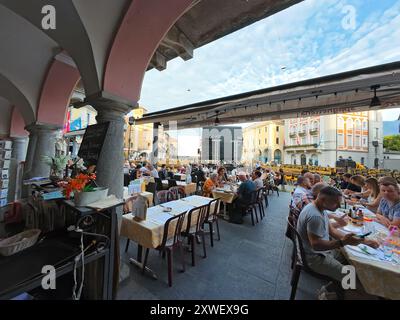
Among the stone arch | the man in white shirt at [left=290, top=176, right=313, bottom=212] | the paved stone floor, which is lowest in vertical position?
the paved stone floor

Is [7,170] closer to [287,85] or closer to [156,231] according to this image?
[156,231]

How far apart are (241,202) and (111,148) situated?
3802 mm

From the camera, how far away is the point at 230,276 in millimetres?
2578

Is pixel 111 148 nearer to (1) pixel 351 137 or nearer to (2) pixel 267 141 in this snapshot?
(1) pixel 351 137

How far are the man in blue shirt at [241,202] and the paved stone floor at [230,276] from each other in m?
1.06

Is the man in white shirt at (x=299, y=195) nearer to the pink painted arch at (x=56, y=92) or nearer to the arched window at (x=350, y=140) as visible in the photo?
the pink painted arch at (x=56, y=92)

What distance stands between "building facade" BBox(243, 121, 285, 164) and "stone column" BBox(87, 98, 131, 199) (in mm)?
31081

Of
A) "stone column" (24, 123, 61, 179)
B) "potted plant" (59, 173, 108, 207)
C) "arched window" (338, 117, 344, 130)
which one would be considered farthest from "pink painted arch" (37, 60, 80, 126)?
Answer: "arched window" (338, 117, 344, 130)

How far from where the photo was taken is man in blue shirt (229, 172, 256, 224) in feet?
15.8

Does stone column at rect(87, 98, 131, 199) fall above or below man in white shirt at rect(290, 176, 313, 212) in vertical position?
above

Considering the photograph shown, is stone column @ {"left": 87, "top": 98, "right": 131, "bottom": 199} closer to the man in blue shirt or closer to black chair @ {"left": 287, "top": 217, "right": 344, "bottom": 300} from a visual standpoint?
black chair @ {"left": 287, "top": 217, "right": 344, "bottom": 300}

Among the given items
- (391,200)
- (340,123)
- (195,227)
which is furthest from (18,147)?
(340,123)

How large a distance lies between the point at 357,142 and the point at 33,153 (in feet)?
109
